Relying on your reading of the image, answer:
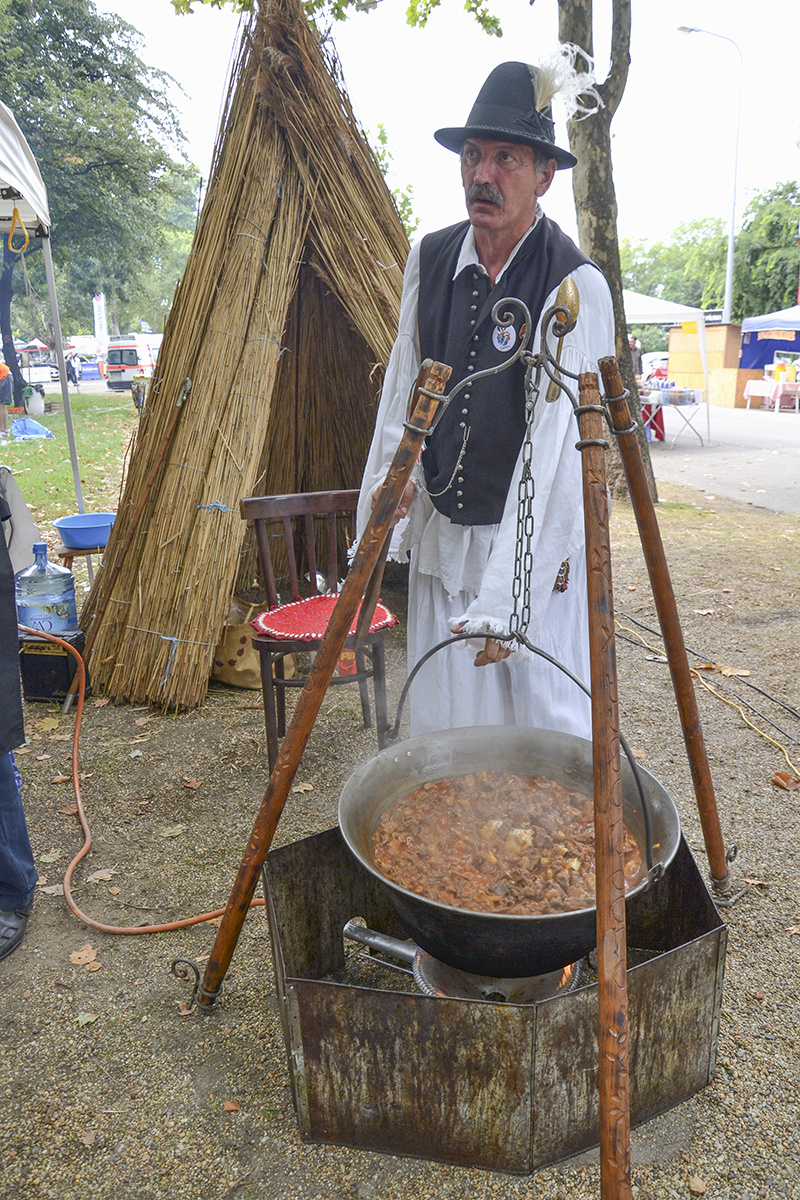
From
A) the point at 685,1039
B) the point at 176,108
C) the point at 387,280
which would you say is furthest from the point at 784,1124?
the point at 176,108

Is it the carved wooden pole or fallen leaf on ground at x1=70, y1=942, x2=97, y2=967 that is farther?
fallen leaf on ground at x1=70, y1=942, x2=97, y2=967

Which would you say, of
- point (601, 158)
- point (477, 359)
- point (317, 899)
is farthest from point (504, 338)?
point (601, 158)

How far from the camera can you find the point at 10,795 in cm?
249

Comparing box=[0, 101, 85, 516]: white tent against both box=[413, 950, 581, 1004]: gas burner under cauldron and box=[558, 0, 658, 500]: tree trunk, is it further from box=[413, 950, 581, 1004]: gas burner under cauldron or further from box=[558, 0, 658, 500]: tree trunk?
box=[558, 0, 658, 500]: tree trunk

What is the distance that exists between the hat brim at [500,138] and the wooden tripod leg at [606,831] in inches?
31.9

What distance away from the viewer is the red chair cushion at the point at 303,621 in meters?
3.33

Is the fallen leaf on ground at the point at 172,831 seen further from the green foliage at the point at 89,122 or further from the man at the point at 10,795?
the green foliage at the point at 89,122

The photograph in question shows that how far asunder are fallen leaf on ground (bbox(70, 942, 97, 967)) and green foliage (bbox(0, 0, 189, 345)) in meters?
19.9

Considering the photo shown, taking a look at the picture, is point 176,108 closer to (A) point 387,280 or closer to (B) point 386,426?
(A) point 387,280

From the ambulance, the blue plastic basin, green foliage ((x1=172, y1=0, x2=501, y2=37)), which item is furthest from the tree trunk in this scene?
the ambulance

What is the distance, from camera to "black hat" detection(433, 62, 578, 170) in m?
1.99

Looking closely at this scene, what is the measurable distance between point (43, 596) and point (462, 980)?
10.1 feet

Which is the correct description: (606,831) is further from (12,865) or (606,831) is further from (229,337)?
(229,337)

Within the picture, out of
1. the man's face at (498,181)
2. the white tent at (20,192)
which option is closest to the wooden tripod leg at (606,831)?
the man's face at (498,181)
